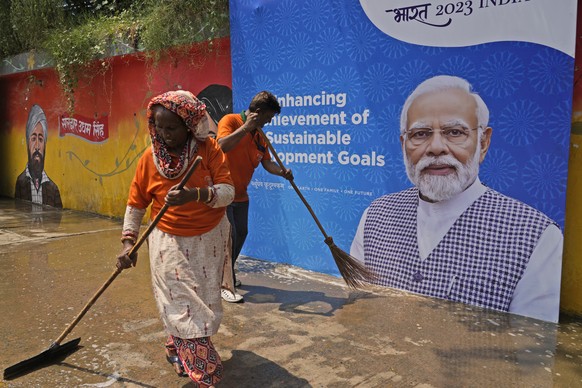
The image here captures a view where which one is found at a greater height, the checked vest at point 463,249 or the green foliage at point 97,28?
the green foliage at point 97,28

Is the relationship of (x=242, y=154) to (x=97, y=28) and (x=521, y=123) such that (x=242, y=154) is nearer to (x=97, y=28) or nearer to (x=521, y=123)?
(x=521, y=123)

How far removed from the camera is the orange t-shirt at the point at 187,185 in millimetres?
2715

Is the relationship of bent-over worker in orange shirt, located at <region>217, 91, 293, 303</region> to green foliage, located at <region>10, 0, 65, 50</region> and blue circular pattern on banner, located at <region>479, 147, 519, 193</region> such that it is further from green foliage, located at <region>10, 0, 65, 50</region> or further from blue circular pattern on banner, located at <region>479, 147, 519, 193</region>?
green foliage, located at <region>10, 0, 65, 50</region>

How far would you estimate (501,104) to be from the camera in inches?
147

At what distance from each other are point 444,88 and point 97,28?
604 cm

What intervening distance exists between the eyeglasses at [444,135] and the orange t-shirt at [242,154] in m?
1.21

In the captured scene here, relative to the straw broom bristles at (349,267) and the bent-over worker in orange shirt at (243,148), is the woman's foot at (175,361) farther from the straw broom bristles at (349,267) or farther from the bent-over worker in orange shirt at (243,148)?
the straw broom bristles at (349,267)

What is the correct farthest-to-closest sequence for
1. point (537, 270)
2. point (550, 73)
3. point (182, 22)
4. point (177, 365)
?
point (182, 22) → point (537, 270) → point (550, 73) → point (177, 365)

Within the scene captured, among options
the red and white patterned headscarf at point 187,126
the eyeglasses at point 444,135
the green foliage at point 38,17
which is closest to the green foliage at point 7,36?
the green foliage at point 38,17

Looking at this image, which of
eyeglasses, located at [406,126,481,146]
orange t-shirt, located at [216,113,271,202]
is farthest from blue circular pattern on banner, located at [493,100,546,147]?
orange t-shirt, located at [216,113,271,202]

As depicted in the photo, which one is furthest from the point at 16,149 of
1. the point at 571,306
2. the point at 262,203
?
the point at 571,306

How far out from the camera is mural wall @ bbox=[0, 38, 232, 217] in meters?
6.41

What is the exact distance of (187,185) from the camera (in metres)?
2.74

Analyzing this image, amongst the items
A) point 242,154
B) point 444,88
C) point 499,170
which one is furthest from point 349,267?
point 444,88
